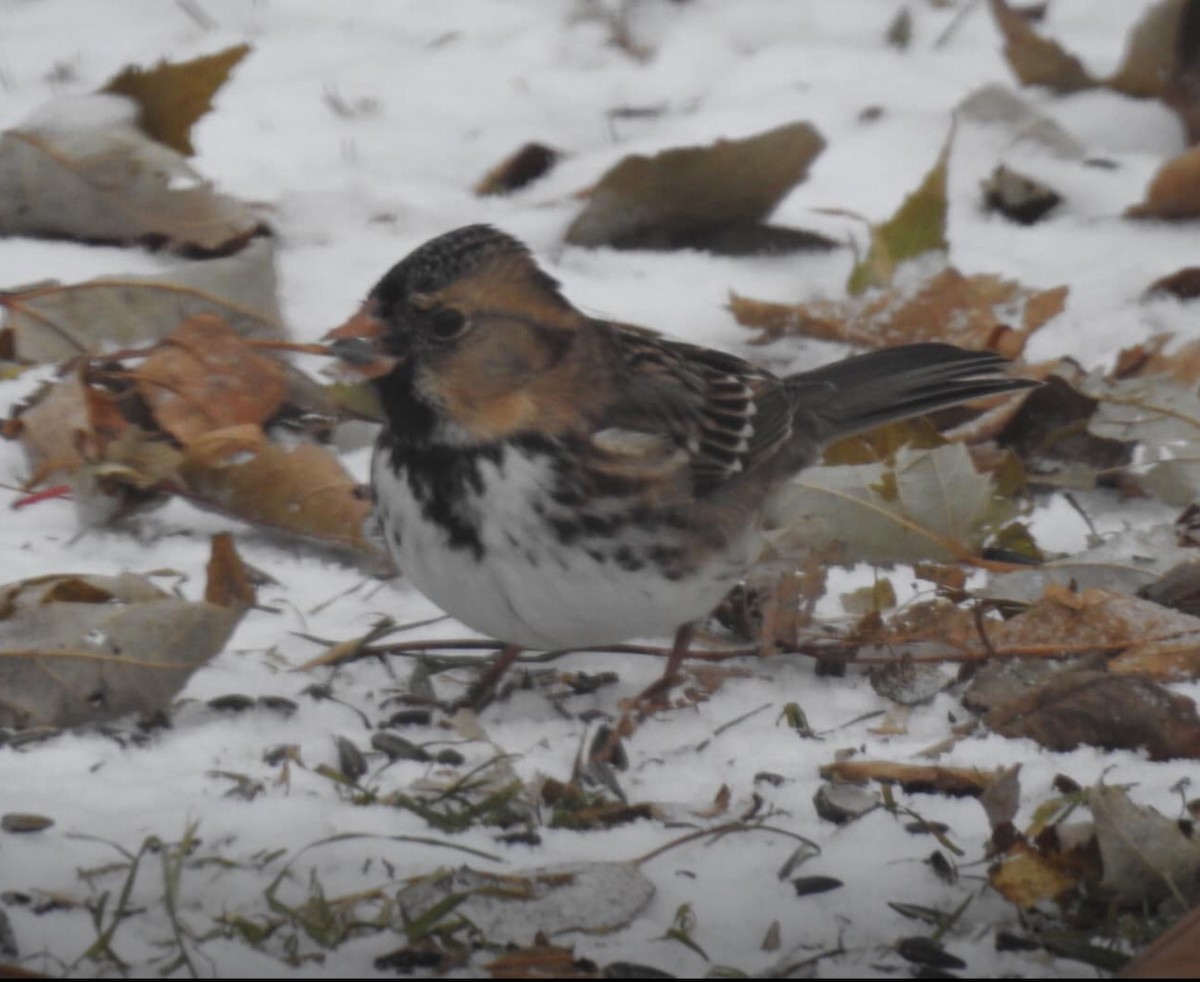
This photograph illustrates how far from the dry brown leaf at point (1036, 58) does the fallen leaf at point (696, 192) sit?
1374mm

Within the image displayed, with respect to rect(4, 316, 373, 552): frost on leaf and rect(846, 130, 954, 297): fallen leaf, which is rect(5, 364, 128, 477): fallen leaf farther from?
rect(846, 130, 954, 297): fallen leaf

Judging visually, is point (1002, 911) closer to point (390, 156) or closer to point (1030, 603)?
point (1030, 603)

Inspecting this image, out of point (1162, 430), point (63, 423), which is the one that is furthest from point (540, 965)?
point (1162, 430)

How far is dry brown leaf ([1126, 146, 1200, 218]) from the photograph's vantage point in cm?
562

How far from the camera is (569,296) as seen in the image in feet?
17.2

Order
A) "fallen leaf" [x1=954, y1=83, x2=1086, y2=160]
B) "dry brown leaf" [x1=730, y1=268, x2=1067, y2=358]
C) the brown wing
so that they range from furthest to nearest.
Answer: "fallen leaf" [x1=954, y1=83, x2=1086, y2=160], "dry brown leaf" [x1=730, y1=268, x2=1067, y2=358], the brown wing

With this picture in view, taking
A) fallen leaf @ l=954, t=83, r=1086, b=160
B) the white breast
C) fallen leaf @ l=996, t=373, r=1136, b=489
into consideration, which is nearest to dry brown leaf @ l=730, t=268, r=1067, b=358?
fallen leaf @ l=996, t=373, r=1136, b=489

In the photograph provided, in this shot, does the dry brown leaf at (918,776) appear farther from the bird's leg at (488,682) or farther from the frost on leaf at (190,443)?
the frost on leaf at (190,443)

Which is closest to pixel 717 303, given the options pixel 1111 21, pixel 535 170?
pixel 535 170

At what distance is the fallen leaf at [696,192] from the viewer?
5.29 metres

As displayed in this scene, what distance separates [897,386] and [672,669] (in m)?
1.04

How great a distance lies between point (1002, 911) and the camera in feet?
9.59

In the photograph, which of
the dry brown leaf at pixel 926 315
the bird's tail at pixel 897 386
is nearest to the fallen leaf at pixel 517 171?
the dry brown leaf at pixel 926 315

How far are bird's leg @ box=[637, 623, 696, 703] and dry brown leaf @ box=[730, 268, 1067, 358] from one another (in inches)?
57.2
